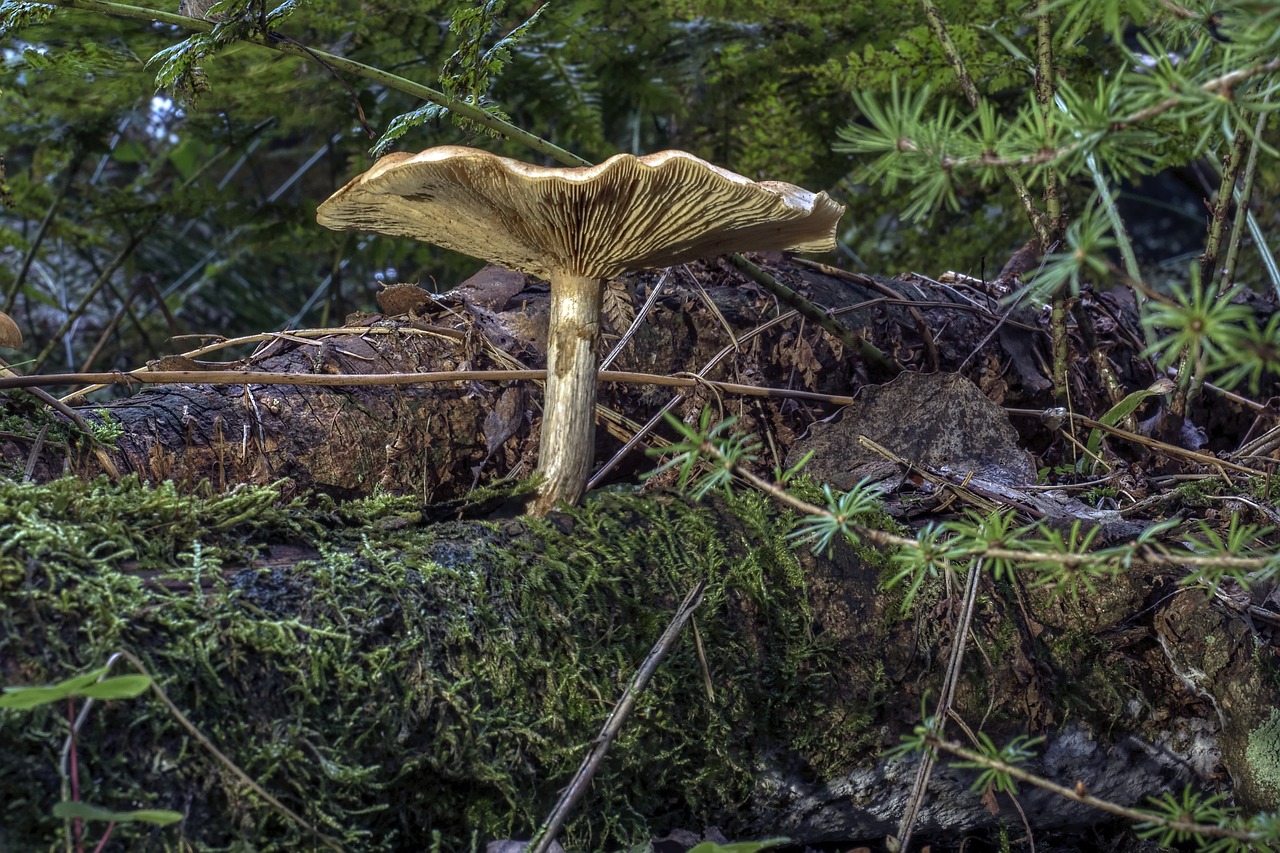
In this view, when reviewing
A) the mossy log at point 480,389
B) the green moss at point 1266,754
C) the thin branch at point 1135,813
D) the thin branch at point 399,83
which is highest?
the thin branch at point 399,83

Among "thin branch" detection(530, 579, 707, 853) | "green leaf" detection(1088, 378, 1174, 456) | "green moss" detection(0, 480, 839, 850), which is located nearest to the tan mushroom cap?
"green moss" detection(0, 480, 839, 850)

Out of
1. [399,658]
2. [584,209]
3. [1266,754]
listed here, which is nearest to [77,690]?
[399,658]

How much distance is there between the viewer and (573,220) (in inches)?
72.1

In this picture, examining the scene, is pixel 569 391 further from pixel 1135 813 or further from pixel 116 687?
pixel 1135 813

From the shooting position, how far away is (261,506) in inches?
60.2

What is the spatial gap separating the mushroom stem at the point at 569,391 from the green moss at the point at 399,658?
19cm

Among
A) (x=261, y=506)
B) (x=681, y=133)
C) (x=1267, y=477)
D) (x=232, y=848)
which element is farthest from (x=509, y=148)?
(x=232, y=848)

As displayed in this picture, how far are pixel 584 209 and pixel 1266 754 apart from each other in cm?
170

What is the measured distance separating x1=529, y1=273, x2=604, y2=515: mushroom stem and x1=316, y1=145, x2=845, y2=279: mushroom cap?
0.06 m

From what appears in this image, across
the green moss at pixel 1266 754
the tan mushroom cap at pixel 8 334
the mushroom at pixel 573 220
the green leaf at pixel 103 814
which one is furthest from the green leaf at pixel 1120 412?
the tan mushroom cap at pixel 8 334

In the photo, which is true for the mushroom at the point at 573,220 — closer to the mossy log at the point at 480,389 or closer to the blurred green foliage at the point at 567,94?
the mossy log at the point at 480,389

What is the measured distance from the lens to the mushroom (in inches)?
63.9

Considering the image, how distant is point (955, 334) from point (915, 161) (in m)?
1.93

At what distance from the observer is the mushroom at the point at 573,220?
162 cm
